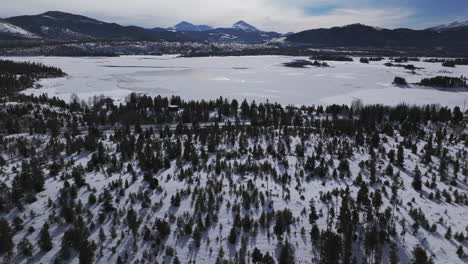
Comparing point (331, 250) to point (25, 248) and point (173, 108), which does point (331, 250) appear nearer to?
point (25, 248)

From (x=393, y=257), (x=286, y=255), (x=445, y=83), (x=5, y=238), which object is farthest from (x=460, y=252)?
(x=445, y=83)

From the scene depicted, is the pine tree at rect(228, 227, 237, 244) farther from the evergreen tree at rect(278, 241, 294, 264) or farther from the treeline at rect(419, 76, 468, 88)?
the treeline at rect(419, 76, 468, 88)

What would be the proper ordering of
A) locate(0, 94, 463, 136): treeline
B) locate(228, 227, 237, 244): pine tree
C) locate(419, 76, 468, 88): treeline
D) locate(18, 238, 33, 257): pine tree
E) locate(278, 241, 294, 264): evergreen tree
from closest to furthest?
locate(278, 241, 294, 264): evergreen tree → locate(18, 238, 33, 257): pine tree → locate(228, 227, 237, 244): pine tree → locate(0, 94, 463, 136): treeline → locate(419, 76, 468, 88): treeline

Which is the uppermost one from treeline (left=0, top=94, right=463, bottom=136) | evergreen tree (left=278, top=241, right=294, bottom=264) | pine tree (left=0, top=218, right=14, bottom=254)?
treeline (left=0, top=94, right=463, bottom=136)

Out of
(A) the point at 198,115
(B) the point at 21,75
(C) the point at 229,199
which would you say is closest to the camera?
(C) the point at 229,199

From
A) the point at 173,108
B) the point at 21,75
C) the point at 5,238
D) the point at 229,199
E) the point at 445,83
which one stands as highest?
the point at 445,83

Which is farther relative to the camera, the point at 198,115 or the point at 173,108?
the point at 173,108

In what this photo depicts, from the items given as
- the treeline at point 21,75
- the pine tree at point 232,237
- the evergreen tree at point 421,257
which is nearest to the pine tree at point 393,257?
the evergreen tree at point 421,257

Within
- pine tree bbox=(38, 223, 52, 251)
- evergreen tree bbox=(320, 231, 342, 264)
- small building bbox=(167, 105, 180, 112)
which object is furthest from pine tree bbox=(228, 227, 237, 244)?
small building bbox=(167, 105, 180, 112)

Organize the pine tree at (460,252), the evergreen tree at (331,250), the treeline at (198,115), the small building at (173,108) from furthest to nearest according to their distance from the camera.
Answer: the small building at (173,108) < the treeline at (198,115) < the pine tree at (460,252) < the evergreen tree at (331,250)

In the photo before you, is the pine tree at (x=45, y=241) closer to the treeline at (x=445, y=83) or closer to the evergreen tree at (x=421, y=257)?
the evergreen tree at (x=421, y=257)

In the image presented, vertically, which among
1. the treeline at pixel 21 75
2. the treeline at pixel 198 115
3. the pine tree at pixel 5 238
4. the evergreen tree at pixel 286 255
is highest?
the treeline at pixel 21 75

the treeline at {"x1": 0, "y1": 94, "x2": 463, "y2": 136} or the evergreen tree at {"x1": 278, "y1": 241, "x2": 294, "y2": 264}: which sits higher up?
the treeline at {"x1": 0, "y1": 94, "x2": 463, "y2": 136}
